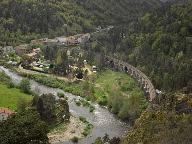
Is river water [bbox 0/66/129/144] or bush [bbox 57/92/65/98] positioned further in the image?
bush [bbox 57/92/65/98]

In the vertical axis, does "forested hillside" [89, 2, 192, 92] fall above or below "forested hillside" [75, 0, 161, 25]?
above

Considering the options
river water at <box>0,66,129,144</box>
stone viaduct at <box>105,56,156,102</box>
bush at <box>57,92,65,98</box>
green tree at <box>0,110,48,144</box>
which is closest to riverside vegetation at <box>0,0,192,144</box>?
green tree at <box>0,110,48,144</box>

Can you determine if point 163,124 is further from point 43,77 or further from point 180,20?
point 180,20

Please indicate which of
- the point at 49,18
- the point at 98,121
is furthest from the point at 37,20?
the point at 98,121

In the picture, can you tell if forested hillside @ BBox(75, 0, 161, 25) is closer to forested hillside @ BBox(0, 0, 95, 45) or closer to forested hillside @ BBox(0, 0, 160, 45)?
forested hillside @ BBox(0, 0, 160, 45)

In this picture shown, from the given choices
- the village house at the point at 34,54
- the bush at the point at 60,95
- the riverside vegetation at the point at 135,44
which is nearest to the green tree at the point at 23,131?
the riverside vegetation at the point at 135,44

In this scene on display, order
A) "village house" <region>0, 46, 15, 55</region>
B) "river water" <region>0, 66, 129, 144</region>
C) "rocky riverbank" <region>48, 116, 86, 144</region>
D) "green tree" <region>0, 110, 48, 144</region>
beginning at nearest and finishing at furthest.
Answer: "green tree" <region>0, 110, 48, 144</region>, "rocky riverbank" <region>48, 116, 86, 144</region>, "river water" <region>0, 66, 129, 144</region>, "village house" <region>0, 46, 15, 55</region>

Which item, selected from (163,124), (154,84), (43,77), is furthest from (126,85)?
(163,124)
